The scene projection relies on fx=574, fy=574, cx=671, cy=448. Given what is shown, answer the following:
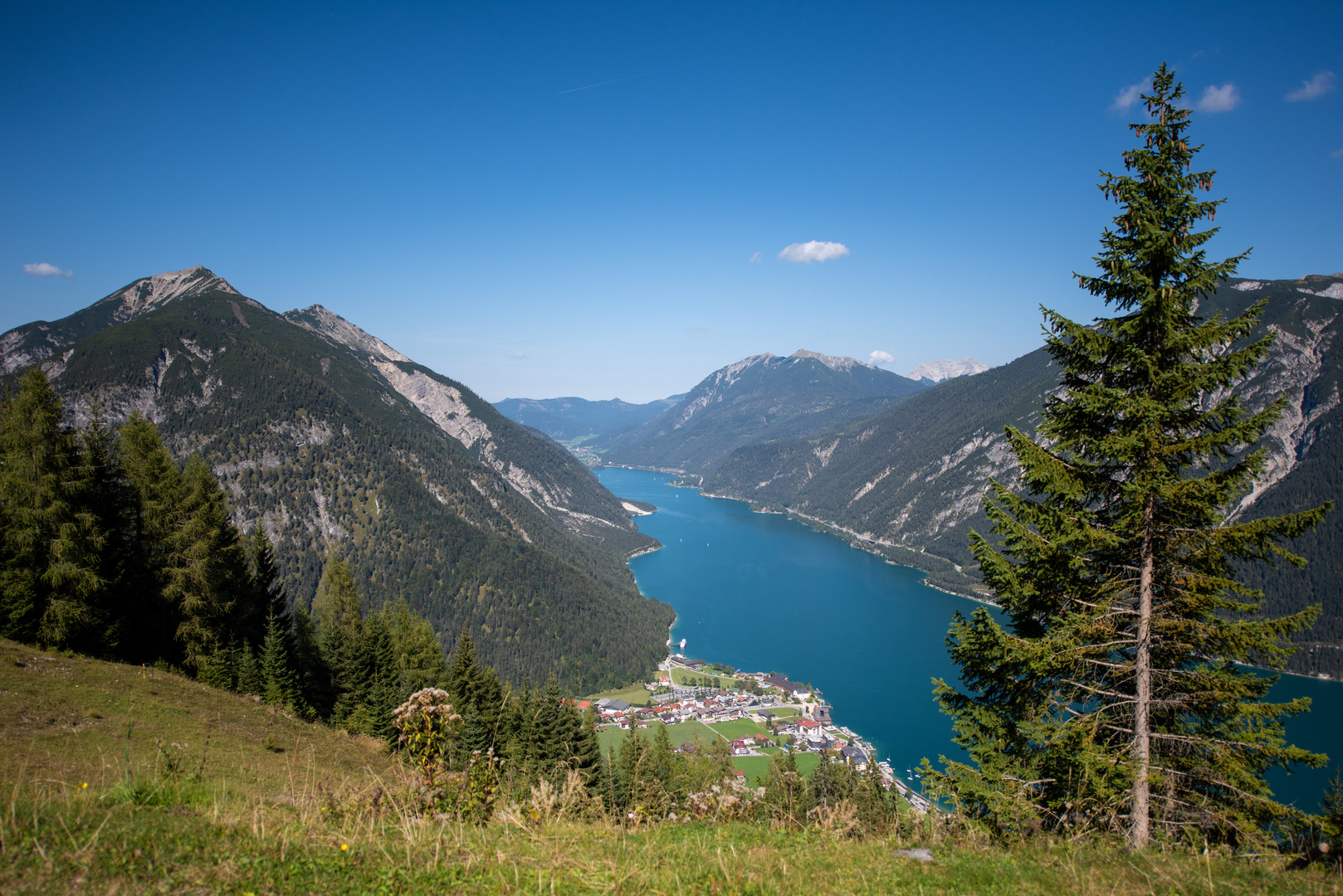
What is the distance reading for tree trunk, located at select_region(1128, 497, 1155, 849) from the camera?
560cm

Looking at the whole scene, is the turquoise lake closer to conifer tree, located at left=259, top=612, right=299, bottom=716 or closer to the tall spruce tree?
the tall spruce tree

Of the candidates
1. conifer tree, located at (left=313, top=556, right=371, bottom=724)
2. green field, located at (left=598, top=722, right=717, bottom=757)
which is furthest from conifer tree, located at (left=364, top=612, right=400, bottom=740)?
green field, located at (left=598, top=722, right=717, bottom=757)

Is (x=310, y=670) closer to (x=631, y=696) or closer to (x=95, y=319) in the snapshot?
(x=631, y=696)

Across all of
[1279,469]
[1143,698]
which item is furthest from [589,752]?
[1279,469]

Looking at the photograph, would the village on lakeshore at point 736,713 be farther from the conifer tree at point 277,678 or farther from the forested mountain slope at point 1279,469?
the forested mountain slope at point 1279,469

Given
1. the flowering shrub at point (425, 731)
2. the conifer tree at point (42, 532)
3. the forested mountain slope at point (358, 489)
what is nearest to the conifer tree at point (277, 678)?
the conifer tree at point (42, 532)

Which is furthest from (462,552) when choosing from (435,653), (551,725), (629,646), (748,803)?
(748,803)

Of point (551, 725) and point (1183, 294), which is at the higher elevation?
point (1183, 294)

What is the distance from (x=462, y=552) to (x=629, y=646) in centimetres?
3814

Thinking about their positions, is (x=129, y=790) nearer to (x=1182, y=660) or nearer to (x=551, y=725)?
(x=1182, y=660)

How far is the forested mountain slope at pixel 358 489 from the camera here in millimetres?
88688

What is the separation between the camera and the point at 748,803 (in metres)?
5.74

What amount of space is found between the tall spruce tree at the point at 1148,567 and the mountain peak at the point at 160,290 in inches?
8033

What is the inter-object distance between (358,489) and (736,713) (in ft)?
267
